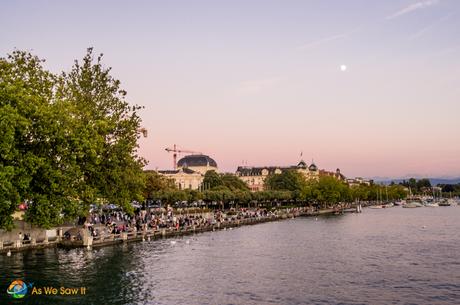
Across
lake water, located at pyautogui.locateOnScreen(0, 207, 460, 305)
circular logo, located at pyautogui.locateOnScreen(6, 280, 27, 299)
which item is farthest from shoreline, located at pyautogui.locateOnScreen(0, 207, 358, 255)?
circular logo, located at pyautogui.locateOnScreen(6, 280, 27, 299)

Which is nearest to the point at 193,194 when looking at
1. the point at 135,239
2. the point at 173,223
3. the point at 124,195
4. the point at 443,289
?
the point at 173,223

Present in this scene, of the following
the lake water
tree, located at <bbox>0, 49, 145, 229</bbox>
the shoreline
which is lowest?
the lake water

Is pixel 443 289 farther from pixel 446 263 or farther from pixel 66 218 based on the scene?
pixel 66 218

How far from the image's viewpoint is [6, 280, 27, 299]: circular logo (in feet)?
107

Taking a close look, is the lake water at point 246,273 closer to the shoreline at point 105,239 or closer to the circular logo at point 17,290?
the circular logo at point 17,290

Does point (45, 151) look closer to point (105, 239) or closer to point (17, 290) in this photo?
point (17, 290)

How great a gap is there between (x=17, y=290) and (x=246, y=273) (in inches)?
716

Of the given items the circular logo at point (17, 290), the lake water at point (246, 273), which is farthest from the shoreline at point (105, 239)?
the circular logo at point (17, 290)

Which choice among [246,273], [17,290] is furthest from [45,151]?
[246,273]

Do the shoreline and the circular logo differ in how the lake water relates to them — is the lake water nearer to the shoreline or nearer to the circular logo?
the circular logo

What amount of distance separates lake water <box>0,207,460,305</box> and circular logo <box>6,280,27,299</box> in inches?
21.2

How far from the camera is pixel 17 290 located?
110 ft

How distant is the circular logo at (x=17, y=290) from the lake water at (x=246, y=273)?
1.77 feet

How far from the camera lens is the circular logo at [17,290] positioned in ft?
107
